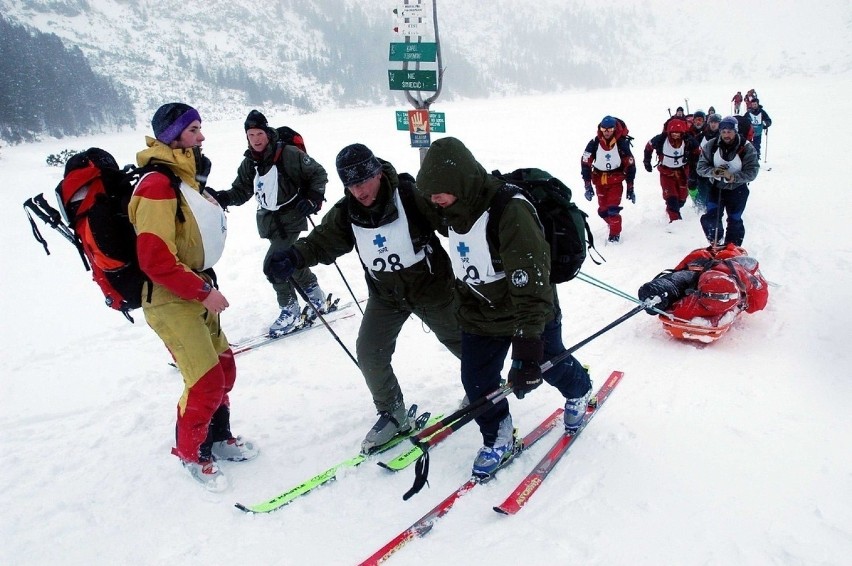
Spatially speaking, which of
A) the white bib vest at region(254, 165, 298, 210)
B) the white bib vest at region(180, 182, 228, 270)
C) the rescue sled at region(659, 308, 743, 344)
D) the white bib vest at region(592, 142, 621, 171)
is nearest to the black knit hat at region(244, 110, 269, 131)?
the white bib vest at region(254, 165, 298, 210)

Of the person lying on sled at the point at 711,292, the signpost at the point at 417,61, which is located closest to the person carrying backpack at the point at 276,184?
the signpost at the point at 417,61

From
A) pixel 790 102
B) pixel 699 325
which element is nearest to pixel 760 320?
pixel 699 325

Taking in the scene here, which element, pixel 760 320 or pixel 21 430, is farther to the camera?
pixel 760 320

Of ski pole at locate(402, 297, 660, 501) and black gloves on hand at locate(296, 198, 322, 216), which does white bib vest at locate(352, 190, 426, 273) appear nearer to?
ski pole at locate(402, 297, 660, 501)

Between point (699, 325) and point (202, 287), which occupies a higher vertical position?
point (202, 287)

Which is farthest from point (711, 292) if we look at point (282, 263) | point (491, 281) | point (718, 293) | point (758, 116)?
point (758, 116)

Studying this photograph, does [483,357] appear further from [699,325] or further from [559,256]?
[699,325]

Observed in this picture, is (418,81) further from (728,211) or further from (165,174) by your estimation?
(728,211)

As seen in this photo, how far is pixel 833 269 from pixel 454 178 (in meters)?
5.84

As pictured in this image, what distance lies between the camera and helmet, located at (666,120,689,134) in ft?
27.9

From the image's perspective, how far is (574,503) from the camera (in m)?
2.80

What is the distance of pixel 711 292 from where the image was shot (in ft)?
14.9

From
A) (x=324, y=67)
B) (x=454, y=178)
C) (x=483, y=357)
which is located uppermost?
(x=324, y=67)

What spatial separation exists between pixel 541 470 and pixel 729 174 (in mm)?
5293
